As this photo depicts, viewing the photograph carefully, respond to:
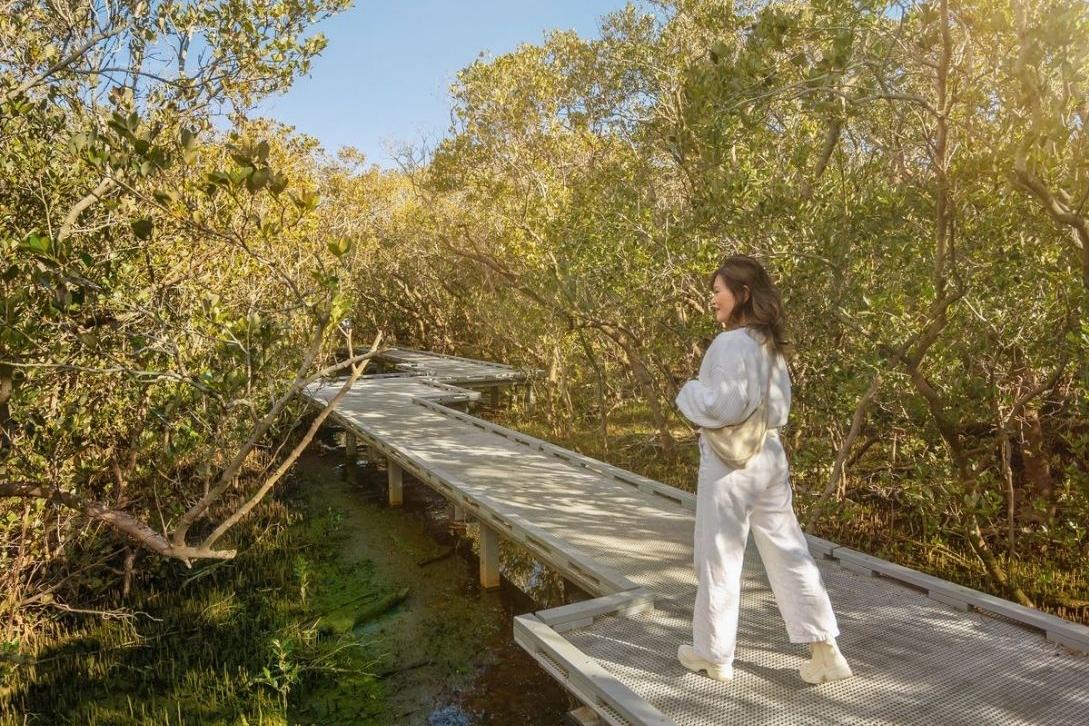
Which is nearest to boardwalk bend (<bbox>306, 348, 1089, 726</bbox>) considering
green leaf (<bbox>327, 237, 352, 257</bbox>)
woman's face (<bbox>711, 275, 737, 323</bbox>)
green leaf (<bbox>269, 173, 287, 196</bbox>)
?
woman's face (<bbox>711, 275, 737, 323</bbox>)

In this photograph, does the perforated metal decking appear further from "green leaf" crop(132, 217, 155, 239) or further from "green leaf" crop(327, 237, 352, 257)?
"green leaf" crop(132, 217, 155, 239)

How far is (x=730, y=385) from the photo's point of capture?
2.95 metres

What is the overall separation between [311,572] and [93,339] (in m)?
4.67

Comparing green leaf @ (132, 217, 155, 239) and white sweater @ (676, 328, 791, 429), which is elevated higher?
green leaf @ (132, 217, 155, 239)

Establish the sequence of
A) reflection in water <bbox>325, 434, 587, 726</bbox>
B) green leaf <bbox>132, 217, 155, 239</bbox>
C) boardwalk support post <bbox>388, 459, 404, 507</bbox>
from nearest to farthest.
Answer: green leaf <bbox>132, 217, 155, 239</bbox> → reflection in water <bbox>325, 434, 587, 726</bbox> → boardwalk support post <bbox>388, 459, 404, 507</bbox>

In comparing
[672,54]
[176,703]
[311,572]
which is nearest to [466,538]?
[311,572]

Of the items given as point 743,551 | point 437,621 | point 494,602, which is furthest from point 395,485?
point 743,551

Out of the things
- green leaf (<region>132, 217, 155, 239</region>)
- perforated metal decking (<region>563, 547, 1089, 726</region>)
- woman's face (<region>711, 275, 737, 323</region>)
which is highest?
green leaf (<region>132, 217, 155, 239</region>)

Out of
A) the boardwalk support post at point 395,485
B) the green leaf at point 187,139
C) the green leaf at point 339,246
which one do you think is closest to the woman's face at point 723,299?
the green leaf at point 339,246

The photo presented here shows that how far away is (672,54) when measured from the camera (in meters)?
7.71

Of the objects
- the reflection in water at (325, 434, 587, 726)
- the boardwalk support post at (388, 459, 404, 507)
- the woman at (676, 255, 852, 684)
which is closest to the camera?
the woman at (676, 255, 852, 684)

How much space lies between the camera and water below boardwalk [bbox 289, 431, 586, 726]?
4.75 m

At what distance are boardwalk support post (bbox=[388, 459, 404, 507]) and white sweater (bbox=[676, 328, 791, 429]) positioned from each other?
6559mm

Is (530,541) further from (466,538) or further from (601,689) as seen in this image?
(466,538)
